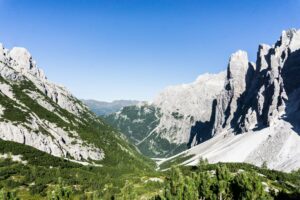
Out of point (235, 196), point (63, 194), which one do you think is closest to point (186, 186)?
point (235, 196)

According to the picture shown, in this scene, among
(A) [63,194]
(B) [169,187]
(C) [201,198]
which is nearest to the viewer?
(A) [63,194]

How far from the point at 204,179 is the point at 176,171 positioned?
4660 cm

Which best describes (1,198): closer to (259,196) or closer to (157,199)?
(157,199)

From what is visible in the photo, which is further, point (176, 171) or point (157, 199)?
point (176, 171)

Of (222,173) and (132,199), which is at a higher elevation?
(222,173)

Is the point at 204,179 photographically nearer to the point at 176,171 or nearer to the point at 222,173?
the point at 222,173

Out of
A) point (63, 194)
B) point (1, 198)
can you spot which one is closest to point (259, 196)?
point (63, 194)

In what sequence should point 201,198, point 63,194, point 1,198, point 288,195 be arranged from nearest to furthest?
1. point 1,198
2. point 63,194
3. point 201,198
4. point 288,195

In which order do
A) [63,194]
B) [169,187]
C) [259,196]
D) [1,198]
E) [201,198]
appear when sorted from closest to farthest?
[1,198]
[63,194]
[259,196]
[169,187]
[201,198]

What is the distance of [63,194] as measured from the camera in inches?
3829

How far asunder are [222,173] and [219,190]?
1333 cm

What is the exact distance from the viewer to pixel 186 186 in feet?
423

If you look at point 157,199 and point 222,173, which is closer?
point 157,199

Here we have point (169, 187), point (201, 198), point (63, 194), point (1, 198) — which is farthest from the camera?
point (201, 198)
